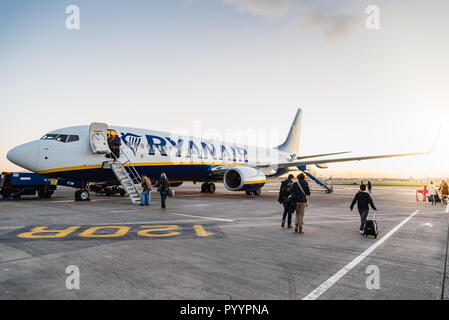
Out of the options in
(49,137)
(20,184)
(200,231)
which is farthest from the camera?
(20,184)

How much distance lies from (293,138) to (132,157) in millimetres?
18935

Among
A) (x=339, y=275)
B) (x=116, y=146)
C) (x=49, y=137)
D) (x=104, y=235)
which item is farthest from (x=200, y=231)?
(x=49, y=137)

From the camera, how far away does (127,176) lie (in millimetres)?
13727

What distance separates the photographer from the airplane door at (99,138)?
13594mm

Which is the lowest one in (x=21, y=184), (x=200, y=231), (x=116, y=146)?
(x=200, y=231)

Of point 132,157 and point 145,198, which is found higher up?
point 132,157

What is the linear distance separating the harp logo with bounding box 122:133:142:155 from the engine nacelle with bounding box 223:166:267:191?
564 cm

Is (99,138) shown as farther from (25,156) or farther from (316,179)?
(316,179)

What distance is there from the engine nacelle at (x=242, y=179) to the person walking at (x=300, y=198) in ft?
30.3

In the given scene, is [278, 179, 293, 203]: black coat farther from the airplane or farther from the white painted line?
the airplane

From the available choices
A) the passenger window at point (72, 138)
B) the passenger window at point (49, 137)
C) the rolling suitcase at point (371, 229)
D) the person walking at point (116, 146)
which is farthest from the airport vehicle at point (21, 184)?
the rolling suitcase at point (371, 229)

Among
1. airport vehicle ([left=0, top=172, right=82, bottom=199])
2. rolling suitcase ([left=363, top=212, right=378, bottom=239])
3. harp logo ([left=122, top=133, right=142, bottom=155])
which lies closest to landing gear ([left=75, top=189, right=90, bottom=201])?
harp logo ([left=122, top=133, right=142, bottom=155])

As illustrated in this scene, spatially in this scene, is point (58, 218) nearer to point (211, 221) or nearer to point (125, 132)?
point (211, 221)

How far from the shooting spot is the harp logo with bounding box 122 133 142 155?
48.2ft
